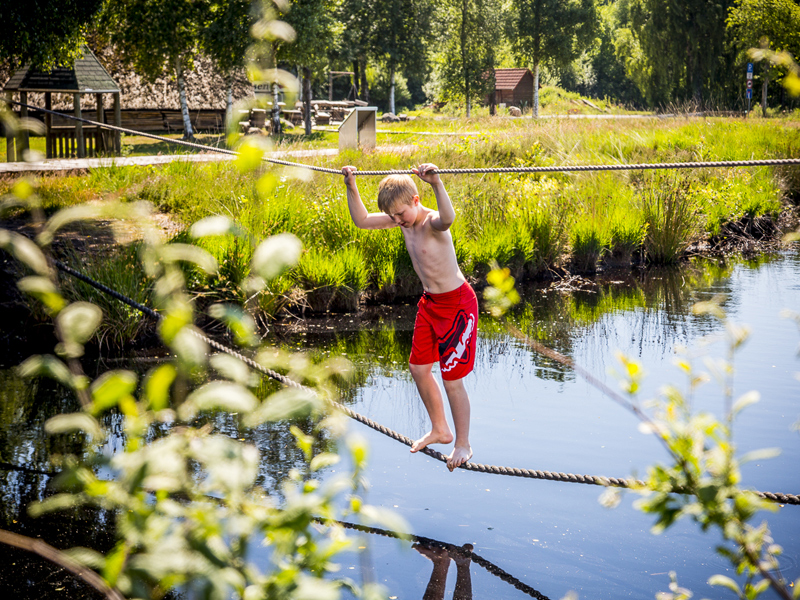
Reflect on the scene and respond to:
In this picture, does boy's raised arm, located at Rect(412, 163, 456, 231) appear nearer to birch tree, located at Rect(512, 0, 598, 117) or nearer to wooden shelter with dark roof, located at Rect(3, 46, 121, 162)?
wooden shelter with dark roof, located at Rect(3, 46, 121, 162)

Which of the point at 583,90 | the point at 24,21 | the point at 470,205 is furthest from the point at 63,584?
the point at 583,90

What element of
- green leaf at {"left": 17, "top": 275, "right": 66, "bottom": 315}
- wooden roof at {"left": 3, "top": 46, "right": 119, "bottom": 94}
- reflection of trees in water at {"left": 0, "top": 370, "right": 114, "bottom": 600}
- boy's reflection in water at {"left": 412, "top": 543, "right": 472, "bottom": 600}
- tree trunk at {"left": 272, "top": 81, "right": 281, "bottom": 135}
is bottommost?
boy's reflection in water at {"left": 412, "top": 543, "right": 472, "bottom": 600}

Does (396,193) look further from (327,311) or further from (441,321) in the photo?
(327,311)

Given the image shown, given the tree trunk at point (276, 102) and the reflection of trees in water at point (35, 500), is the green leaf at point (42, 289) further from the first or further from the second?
the reflection of trees in water at point (35, 500)

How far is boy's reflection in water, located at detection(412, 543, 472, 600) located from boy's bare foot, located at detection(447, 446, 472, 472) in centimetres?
38

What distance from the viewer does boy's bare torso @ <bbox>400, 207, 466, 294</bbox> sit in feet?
12.5

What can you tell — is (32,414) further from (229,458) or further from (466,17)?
(466,17)

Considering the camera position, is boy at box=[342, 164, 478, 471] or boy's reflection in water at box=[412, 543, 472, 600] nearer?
boy's reflection in water at box=[412, 543, 472, 600]

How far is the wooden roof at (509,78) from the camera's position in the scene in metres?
47.3

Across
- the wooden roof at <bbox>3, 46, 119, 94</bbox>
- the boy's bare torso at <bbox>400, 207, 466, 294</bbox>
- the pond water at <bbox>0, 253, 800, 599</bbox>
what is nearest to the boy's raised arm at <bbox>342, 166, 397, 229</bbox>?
the boy's bare torso at <bbox>400, 207, 466, 294</bbox>

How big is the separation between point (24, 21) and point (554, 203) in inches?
257

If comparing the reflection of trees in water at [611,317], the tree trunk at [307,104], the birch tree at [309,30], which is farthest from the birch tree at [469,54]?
the reflection of trees in water at [611,317]

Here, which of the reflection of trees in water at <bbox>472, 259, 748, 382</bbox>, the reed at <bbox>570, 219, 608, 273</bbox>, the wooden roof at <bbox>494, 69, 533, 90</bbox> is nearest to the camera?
the reflection of trees in water at <bbox>472, 259, 748, 382</bbox>

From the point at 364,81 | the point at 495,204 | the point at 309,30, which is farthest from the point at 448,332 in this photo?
the point at 364,81
